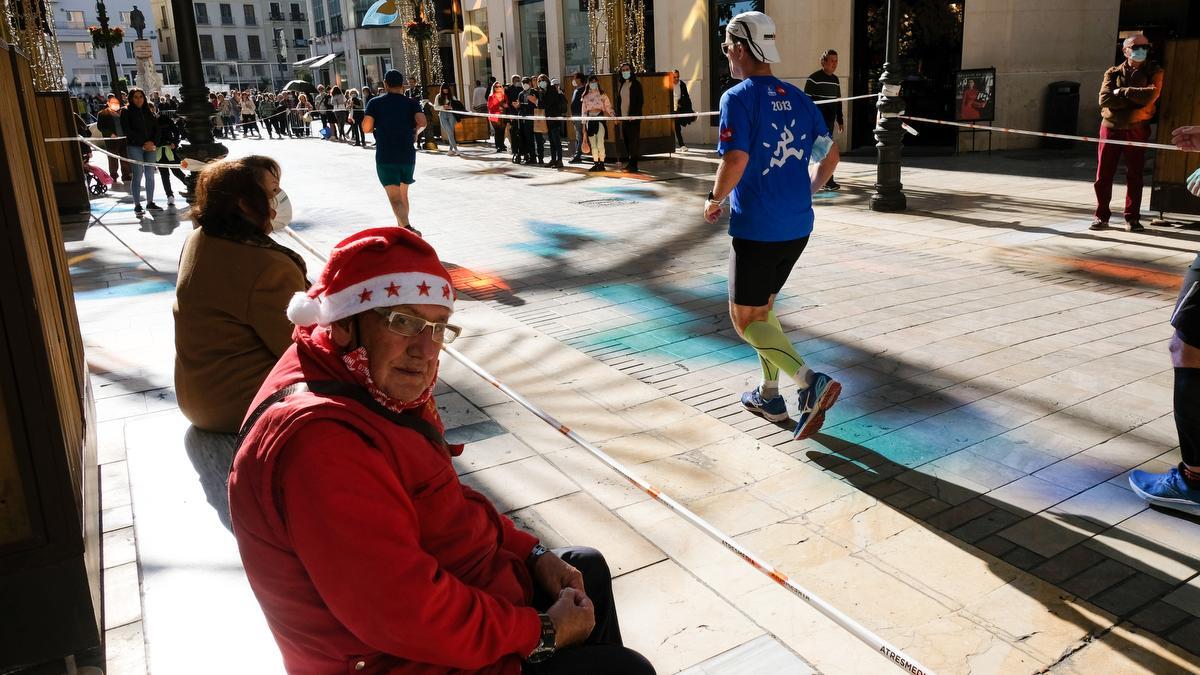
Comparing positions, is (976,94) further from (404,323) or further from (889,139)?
(404,323)

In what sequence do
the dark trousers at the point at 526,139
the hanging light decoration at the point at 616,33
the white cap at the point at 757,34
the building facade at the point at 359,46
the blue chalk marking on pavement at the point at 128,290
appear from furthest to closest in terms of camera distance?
the building facade at the point at 359,46, the hanging light decoration at the point at 616,33, the dark trousers at the point at 526,139, the blue chalk marking on pavement at the point at 128,290, the white cap at the point at 757,34

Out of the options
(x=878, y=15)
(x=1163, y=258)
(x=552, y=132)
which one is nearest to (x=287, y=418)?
(x=1163, y=258)

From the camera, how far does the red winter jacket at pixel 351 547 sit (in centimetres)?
166

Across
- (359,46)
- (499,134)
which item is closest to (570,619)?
(499,134)

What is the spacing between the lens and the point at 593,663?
78.2 inches

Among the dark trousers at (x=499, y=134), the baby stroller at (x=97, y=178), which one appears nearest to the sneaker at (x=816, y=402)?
the baby stroller at (x=97, y=178)

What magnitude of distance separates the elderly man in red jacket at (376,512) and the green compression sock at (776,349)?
260 cm

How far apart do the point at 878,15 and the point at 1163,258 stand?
43.5 ft

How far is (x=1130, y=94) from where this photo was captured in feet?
29.5

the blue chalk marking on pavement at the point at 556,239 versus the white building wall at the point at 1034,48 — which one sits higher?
the white building wall at the point at 1034,48

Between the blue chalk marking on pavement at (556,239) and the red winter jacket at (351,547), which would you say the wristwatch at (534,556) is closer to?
the red winter jacket at (351,547)

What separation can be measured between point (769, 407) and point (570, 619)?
3.06 metres

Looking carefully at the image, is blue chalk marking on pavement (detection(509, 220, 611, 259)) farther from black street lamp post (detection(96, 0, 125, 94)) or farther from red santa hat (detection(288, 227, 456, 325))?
black street lamp post (detection(96, 0, 125, 94))

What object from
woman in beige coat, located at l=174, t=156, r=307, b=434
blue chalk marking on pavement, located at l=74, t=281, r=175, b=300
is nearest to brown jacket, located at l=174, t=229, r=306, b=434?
woman in beige coat, located at l=174, t=156, r=307, b=434
